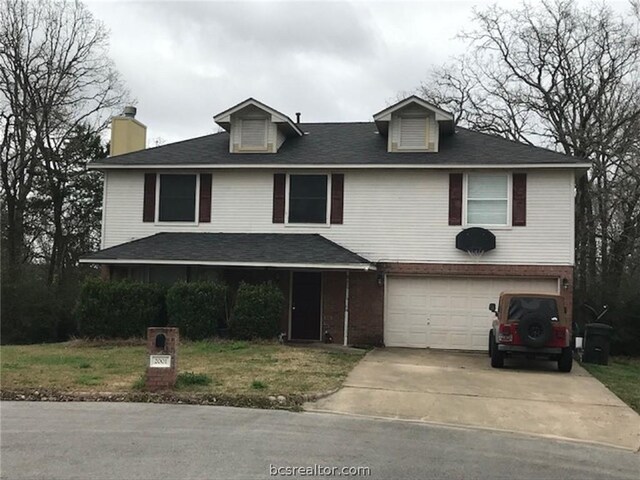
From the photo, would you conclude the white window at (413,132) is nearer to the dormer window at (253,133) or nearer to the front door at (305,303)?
the dormer window at (253,133)

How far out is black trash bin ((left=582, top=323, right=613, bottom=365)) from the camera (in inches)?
665

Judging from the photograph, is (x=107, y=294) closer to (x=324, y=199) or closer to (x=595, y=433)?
(x=324, y=199)

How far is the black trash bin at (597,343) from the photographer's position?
16.9 m

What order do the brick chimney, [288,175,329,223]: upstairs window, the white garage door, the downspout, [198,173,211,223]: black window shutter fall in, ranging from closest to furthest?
1. the white garage door
2. the downspout
3. [288,175,329,223]: upstairs window
4. [198,173,211,223]: black window shutter
5. the brick chimney

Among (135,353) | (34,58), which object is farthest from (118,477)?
(34,58)

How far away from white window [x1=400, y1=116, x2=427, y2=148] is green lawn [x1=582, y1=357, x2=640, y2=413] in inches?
306

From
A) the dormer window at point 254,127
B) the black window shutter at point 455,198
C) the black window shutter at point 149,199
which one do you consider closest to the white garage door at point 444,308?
the black window shutter at point 455,198

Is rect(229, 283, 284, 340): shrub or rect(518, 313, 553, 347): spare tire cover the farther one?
rect(229, 283, 284, 340): shrub

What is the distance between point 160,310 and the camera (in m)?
18.1

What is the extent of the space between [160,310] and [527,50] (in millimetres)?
21210

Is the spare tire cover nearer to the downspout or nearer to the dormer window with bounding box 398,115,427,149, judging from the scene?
the downspout

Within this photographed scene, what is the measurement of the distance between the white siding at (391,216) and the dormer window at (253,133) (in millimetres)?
1211

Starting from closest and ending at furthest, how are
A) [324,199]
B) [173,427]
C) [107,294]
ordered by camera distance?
[173,427] → [107,294] → [324,199]

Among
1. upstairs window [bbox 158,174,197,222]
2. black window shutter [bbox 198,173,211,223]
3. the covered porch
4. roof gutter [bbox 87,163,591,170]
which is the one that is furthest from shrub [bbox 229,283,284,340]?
upstairs window [bbox 158,174,197,222]
